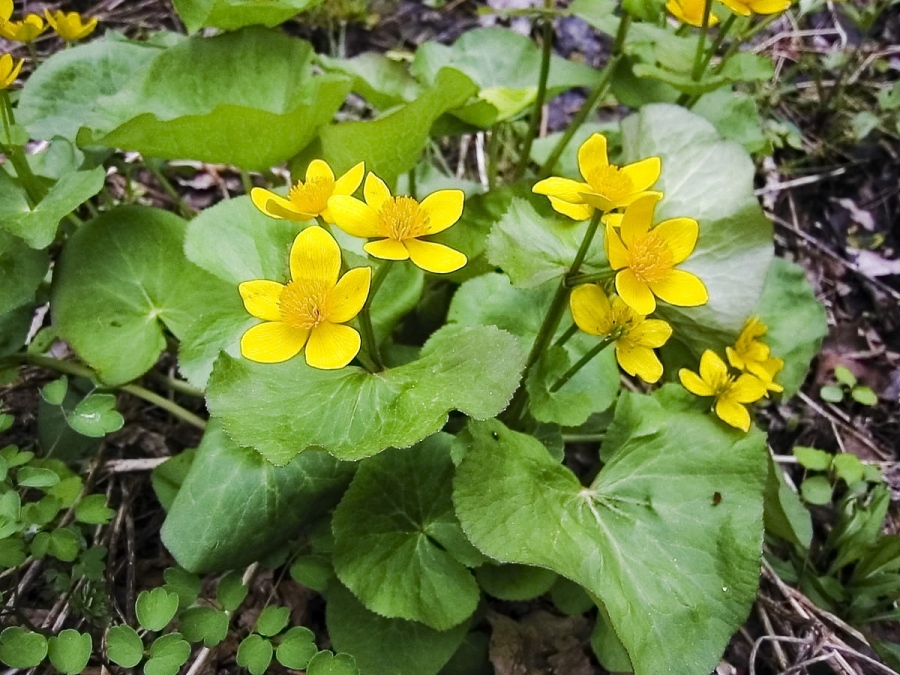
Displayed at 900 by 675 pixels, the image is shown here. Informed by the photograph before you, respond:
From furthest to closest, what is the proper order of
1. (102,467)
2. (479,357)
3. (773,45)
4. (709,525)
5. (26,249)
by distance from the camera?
(773,45) → (102,467) → (26,249) → (709,525) → (479,357)

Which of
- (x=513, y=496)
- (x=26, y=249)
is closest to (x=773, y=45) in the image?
(x=513, y=496)

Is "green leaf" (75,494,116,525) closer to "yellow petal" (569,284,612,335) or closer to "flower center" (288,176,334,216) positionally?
"flower center" (288,176,334,216)

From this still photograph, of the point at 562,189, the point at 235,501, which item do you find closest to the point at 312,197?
the point at 562,189

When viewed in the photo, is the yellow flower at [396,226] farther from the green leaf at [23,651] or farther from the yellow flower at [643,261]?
the green leaf at [23,651]

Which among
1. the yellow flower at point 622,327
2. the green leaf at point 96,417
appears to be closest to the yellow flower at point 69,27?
the green leaf at point 96,417

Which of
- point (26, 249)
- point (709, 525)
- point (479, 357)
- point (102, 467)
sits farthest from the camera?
point (102, 467)

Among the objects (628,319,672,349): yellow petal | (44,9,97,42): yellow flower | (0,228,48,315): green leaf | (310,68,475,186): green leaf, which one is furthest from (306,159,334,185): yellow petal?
(44,9,97,42): yellow flower

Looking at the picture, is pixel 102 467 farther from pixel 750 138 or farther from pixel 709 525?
pixel 750 138
